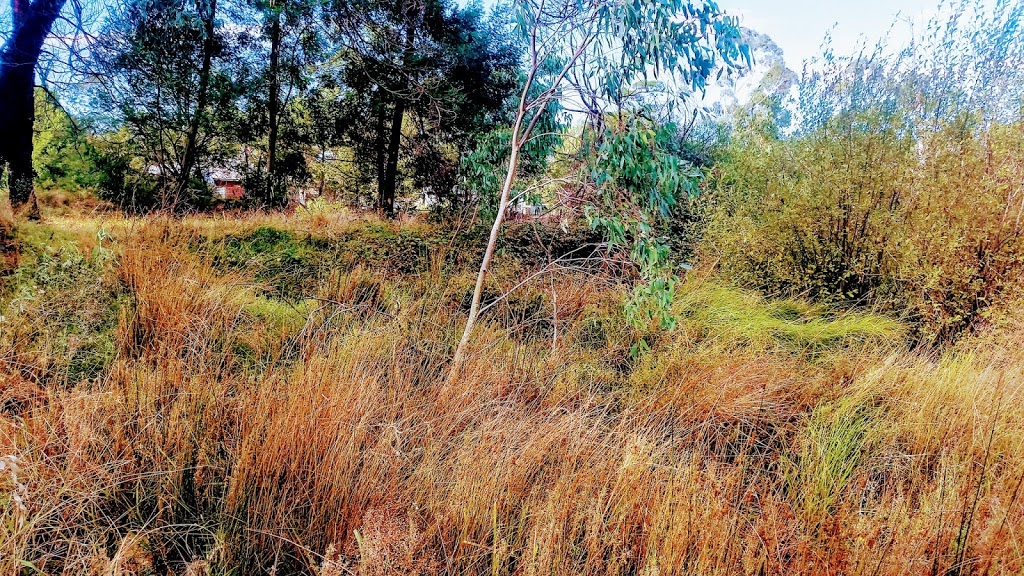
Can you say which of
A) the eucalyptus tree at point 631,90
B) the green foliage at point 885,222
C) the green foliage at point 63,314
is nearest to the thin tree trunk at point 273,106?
the green foliage at point 63,314

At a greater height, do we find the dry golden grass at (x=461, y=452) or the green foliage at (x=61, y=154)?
the green foliage at (x=61, y=154)

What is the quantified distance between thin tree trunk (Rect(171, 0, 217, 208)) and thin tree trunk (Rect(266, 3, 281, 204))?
2.71ft

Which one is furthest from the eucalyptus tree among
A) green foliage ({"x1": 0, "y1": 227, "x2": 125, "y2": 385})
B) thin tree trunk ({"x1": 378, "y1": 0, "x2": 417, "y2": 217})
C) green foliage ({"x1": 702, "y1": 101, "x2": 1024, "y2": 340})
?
thin tree trunk ({"x1": 378, "y1": 0, "x2": 417, "y2": 217})

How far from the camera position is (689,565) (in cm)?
149

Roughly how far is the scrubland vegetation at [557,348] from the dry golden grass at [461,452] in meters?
0.02

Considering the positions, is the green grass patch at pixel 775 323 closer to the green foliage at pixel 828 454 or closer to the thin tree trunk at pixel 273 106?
the green foliage at pixel 828 454

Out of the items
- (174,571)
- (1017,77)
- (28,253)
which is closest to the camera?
(174,571)

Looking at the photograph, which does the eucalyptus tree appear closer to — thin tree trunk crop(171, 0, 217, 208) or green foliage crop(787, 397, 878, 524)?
green foliage crop(787, 397, 878, 524)

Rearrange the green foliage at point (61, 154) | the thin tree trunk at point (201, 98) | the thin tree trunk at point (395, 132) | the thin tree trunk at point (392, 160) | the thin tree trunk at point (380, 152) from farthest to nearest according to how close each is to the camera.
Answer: the thin tree trunk at point (380, 152)
the thin tree trunk at point (392, 160)
the thin tree trunk at point (395, 132)
the thin tree trunk at point (201, 98)
the green foliage at point (61, 154)

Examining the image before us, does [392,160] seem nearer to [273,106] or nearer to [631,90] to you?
[273,106]

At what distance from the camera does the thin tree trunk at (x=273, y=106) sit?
734 centimetres

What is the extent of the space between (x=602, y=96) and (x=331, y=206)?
620 cm

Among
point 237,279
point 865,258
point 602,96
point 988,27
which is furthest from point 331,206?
point 988,27

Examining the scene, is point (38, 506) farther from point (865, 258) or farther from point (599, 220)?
point (865, 258)
